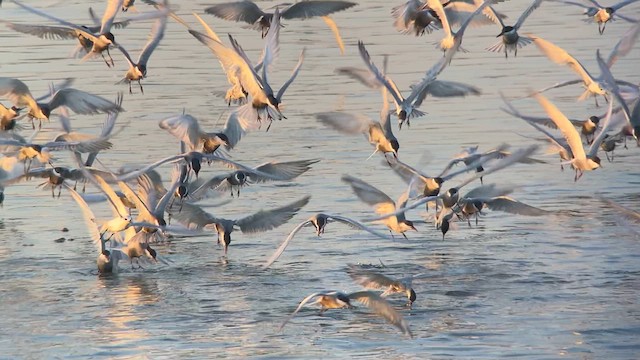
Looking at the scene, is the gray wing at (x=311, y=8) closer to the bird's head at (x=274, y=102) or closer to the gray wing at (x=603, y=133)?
the bird's head at (x=274, y=102)

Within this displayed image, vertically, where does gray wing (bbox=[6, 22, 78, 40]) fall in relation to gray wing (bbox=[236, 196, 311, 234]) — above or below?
above

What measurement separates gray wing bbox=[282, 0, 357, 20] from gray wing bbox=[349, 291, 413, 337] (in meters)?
5.01

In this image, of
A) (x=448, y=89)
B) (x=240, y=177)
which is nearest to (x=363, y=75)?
(x=448, y=89)

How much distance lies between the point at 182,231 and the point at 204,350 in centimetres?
218

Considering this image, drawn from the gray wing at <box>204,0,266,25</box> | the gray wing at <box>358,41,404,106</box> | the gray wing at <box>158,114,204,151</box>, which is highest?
the gray wing at <box>204,0,266,25</box>

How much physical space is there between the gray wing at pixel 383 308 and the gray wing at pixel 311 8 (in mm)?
5011

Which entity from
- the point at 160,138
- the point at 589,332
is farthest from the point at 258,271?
the point at 160,138

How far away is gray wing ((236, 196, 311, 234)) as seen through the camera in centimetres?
1502

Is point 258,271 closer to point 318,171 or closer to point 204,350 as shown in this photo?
point 204,350

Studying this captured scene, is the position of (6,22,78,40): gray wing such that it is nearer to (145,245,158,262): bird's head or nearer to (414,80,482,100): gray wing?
(145,245,158,262): bird's head

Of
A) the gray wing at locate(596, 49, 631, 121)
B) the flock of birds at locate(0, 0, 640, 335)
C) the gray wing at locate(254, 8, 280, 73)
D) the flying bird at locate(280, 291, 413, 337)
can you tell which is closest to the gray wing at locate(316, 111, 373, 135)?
the flock of birds at locate(0, 0, 640, 335)

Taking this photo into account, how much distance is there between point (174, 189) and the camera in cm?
1495

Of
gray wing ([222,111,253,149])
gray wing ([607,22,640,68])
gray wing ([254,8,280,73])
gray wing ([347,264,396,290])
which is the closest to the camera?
gray wing ([347,264,396,290])

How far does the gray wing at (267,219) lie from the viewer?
15.0m
